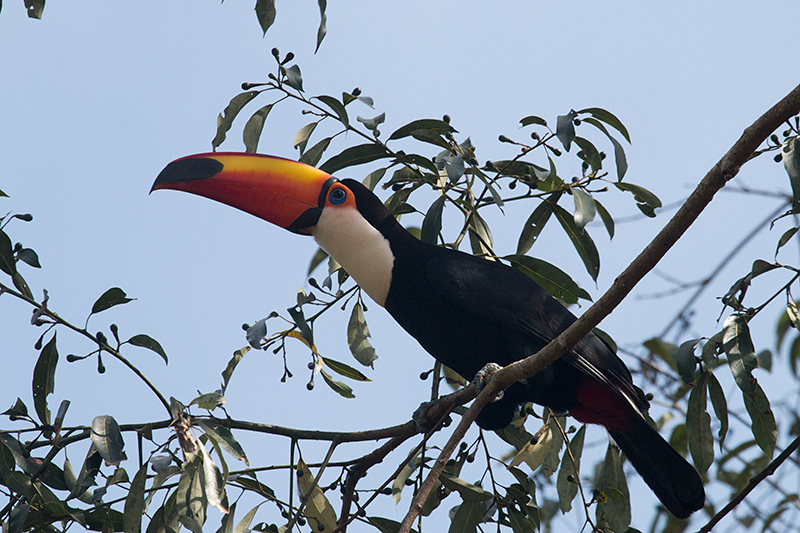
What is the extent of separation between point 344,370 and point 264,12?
1558 mm

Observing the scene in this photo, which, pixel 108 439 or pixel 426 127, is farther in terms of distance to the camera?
pixel 426 127

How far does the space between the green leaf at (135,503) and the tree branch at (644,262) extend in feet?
2.90

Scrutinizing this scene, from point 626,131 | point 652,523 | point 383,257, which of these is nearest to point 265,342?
point 383,257

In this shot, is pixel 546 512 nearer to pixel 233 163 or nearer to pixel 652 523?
pixel 652 523

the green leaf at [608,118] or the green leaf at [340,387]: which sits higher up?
the green leaf at [608,118]

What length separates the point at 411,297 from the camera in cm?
343

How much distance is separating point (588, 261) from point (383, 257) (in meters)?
0.89

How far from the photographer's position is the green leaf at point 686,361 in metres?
2.79

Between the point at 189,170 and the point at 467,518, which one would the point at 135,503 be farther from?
the point at 189,170

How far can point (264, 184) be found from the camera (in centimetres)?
359

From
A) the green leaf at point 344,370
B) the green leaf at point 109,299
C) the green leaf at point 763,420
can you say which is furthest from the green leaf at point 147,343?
the green leaf at point 763,420

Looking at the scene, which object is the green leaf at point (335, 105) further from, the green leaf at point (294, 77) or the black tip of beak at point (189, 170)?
the black tip of beak at point (189, 170)

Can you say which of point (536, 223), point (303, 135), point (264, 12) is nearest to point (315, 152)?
point (303, 135)

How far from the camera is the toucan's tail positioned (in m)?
3.27
